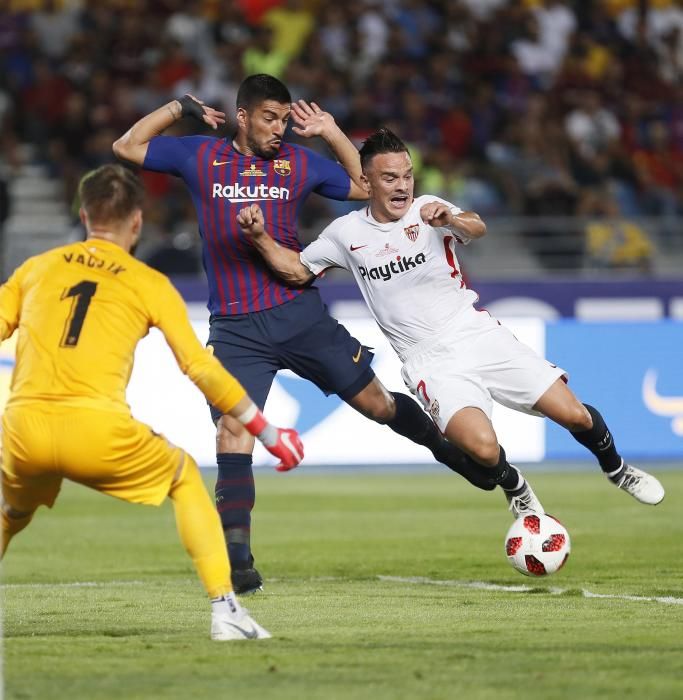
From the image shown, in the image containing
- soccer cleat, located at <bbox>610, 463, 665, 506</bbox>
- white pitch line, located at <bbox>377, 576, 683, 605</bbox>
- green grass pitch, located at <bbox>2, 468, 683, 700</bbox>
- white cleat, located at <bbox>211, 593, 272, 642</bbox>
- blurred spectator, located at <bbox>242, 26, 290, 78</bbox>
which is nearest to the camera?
green grass pitch, located at <bbox>2, 468, 683, 700</bbox>

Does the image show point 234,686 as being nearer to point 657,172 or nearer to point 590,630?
point 590,630

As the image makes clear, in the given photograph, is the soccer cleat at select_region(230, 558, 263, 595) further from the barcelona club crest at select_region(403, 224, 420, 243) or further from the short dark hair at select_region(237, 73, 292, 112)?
the short dark hair at select_region(237, 73, 292, 112)

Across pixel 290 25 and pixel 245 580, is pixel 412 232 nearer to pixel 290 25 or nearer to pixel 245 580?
pixel 245 580

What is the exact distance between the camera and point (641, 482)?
891cm

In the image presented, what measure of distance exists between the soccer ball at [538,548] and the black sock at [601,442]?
2.37ft

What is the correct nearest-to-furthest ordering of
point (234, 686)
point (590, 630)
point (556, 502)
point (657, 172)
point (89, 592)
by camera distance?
point (234, 686) → point (590, 630) → point (89, 592) → point (556, 502) → point (657, 172)

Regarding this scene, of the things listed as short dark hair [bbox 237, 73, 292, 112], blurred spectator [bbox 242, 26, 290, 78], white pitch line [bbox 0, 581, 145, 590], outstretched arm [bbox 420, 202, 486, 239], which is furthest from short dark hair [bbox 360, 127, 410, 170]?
blurred spectator [bbox 242, 26, 290, 78]

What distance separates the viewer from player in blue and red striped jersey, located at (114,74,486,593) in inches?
327

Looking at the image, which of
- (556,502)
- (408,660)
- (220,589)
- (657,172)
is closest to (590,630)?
(408,660)

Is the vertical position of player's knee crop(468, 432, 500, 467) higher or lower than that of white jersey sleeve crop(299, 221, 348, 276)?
lower

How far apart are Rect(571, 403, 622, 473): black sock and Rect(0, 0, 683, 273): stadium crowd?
28.4ft

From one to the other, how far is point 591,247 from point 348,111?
11.5ft

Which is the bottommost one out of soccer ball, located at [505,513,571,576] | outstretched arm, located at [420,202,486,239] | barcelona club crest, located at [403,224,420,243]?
A: soccer ball, located at [505,513,571,576]

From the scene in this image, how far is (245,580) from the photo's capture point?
8023mm
